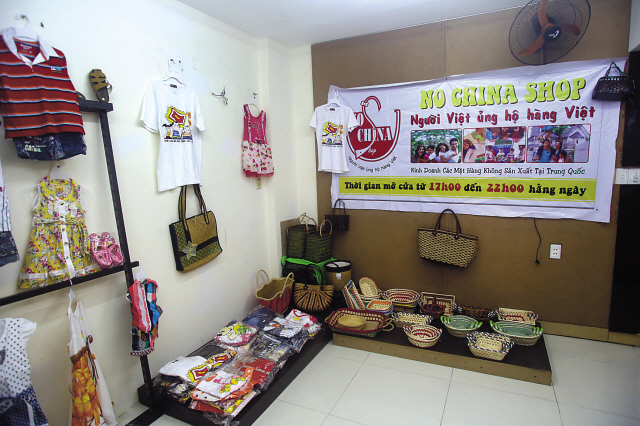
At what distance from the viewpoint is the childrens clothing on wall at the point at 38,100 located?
151 cm

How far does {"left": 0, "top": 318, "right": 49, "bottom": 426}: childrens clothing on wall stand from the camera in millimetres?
1419

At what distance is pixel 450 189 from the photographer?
3146 mm

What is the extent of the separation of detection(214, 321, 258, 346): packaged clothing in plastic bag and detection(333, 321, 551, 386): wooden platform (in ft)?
2.42

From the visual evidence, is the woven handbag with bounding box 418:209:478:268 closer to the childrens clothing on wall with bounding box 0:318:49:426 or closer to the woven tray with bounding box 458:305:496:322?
the woven tray with bounding box 458:305:496:322

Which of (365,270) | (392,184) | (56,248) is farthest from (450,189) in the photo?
(56,248)

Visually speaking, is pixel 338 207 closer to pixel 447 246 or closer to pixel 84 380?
pixel 447 246

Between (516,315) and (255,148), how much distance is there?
2.75m

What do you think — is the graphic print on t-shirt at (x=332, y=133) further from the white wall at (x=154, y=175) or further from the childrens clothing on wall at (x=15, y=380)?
the childrens clothing on wall at (x=15, y=380)

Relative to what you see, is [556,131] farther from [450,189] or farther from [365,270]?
[365,270]

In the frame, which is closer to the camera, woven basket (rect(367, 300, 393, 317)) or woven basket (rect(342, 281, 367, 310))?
woven basket (rect(367, 300, 393, 317))

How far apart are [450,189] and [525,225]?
69 cm

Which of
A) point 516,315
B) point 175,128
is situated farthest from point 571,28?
point 175,128

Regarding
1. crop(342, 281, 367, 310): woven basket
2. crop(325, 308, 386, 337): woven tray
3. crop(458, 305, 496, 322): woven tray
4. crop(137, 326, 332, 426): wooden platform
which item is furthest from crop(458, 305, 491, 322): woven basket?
crop(137, 326, 332, 426): wooden platform

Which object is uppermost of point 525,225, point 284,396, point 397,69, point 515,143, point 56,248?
point 397,69
